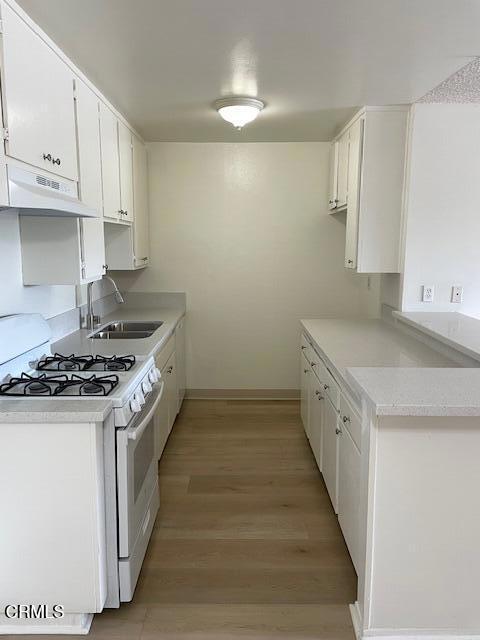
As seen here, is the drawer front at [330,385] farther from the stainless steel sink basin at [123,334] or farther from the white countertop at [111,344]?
the stainless steel sink basin at [123,334]

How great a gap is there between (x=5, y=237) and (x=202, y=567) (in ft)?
5.93

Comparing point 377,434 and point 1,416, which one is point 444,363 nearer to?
point 377,434

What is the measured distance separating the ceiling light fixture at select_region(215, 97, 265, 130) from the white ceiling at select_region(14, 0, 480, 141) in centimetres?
9

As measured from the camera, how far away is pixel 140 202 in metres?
3.99

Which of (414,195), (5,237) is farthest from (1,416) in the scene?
(414,195)

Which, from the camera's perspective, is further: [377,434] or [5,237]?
[5,237]

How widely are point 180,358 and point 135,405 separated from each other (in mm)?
Answer: 2233

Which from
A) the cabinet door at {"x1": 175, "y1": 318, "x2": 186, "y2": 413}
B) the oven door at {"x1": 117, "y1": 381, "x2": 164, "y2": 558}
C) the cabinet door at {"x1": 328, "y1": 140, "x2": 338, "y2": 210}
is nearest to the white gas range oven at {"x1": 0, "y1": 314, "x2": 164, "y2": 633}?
the oven door at {"x1": 117, "y1": 381, "x2": 164, "y2": 558}

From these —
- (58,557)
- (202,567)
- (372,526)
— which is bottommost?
(202,567)

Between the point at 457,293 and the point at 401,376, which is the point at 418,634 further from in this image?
the point at 457,293

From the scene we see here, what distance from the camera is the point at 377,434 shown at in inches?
65.1

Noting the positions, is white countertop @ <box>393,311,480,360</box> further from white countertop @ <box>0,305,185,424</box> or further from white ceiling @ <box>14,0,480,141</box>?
white countertop @ <box>0,305,185,424</box>

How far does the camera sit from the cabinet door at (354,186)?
3209 mm

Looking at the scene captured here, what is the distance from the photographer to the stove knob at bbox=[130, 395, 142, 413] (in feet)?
6.41
